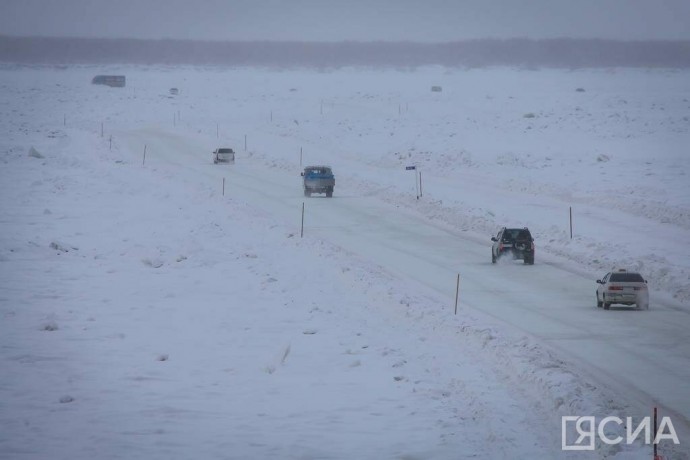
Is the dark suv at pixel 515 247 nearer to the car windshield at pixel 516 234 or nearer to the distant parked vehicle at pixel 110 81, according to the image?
the car windshield at pixel 516 234

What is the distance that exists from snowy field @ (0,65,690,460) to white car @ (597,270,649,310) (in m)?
0.46

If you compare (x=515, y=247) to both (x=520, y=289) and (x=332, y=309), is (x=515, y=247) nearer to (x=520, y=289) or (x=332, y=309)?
(x=520, y=289)

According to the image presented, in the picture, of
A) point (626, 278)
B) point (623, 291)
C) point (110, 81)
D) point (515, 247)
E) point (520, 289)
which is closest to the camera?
point (623, 291)

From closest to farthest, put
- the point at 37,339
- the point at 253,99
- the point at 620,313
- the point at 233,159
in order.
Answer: the point at 37,339 < the point at 620,313 < the point at 233,159 < the point at 253,99

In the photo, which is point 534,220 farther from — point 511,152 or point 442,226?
point 511,152

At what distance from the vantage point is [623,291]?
87.0 ft

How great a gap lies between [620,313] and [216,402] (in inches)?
519

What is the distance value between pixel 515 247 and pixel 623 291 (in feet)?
25.6

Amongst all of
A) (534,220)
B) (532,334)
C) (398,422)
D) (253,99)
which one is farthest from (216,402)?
(253,99)

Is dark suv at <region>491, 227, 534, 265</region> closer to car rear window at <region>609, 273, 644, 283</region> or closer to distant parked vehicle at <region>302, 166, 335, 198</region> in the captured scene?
car rear window at <region>609, 273, 644, 283</region>

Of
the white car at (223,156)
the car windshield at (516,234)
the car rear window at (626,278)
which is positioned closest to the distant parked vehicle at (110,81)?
the white car at (223,156)

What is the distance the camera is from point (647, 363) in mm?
20219

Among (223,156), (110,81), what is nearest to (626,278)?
(223,156)

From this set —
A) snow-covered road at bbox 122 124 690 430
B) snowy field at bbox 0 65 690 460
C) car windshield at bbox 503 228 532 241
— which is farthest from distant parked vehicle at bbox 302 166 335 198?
car windshield at bbox 503 228 532 241
